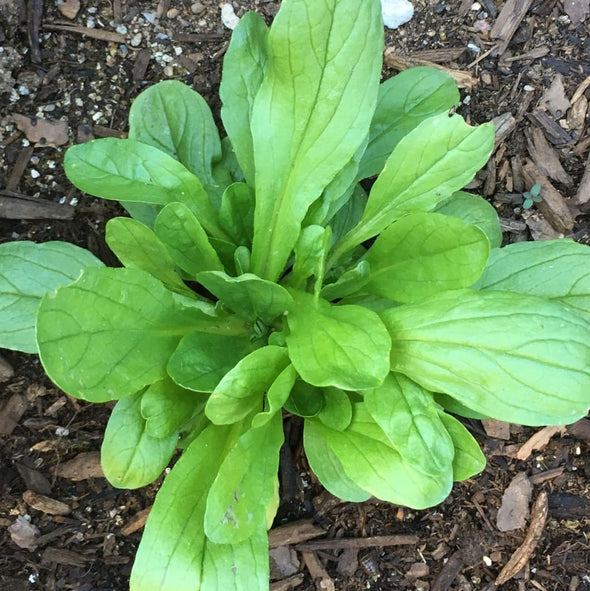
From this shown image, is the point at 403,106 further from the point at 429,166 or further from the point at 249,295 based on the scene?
the point at 249,295

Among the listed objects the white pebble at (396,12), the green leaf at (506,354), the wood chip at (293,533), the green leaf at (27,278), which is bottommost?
the wood chip at (293,533)

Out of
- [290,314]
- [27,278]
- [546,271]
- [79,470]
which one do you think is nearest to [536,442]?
[546,271]

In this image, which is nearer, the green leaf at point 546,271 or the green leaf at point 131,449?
the green leaf at point 131,449

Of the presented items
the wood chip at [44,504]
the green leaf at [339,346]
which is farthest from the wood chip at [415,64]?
the wood chip at [44,504]

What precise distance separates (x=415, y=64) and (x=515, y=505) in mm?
1252

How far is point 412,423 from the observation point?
117 cm

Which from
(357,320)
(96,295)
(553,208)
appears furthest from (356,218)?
(96,295)

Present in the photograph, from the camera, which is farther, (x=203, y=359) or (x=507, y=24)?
(x=507, y=24)

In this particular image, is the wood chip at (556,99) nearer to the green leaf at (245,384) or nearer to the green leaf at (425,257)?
the green leaf at (425,257)

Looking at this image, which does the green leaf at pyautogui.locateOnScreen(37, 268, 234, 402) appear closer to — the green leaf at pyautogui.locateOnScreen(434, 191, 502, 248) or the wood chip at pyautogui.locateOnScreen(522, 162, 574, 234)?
the green leaf at pyautogui.locateOnScreen(434, 191, 502, 248)

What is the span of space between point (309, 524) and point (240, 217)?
0.84m

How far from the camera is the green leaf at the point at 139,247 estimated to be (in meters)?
1.19

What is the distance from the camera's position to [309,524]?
1.71m

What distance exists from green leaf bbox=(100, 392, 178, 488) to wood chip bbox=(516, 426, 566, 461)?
1010 millimetres
